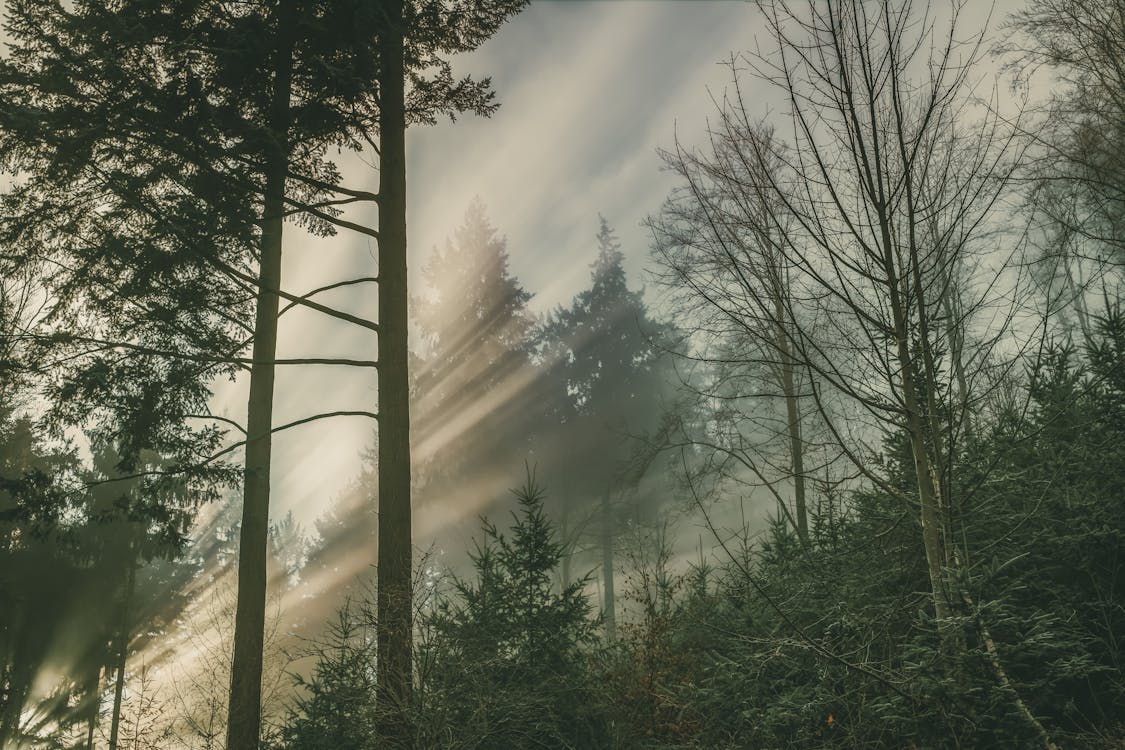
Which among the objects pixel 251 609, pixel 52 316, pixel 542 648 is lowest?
pixel 542 648

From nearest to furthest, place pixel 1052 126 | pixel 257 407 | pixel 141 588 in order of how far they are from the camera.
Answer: pixel 257 407, pixel 1052 126, pixel 141 588

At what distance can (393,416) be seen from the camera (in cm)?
625

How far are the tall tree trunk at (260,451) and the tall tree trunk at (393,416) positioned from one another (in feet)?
3.82

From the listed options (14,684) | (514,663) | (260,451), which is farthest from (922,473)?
(14,684)

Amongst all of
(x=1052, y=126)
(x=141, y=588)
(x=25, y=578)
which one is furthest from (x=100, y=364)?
(x=141, y=588)

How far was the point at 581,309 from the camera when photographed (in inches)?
1081

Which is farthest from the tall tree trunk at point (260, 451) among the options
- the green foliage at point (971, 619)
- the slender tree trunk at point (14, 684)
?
the slender tree trunk at point (14, 684)

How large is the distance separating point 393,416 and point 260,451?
7.58 feet

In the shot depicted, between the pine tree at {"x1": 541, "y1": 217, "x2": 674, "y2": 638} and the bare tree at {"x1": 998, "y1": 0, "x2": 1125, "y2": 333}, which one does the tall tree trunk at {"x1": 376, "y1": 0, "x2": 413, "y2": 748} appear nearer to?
the bare tree at {"x1": 998, "y1": 0, "x2": 1125, "y2": 333}

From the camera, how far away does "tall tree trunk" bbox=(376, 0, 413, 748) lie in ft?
18.1

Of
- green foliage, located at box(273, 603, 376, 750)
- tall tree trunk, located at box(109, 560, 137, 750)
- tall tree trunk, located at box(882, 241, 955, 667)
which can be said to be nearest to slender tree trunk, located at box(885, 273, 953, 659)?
tall tree trunk, located at box(882, 241, 955, 667)

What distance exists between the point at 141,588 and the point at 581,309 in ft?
66.9

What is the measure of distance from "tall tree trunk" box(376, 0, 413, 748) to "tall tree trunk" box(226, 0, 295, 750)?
1165 mm

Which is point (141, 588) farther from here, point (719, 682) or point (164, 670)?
point (719, 682)
